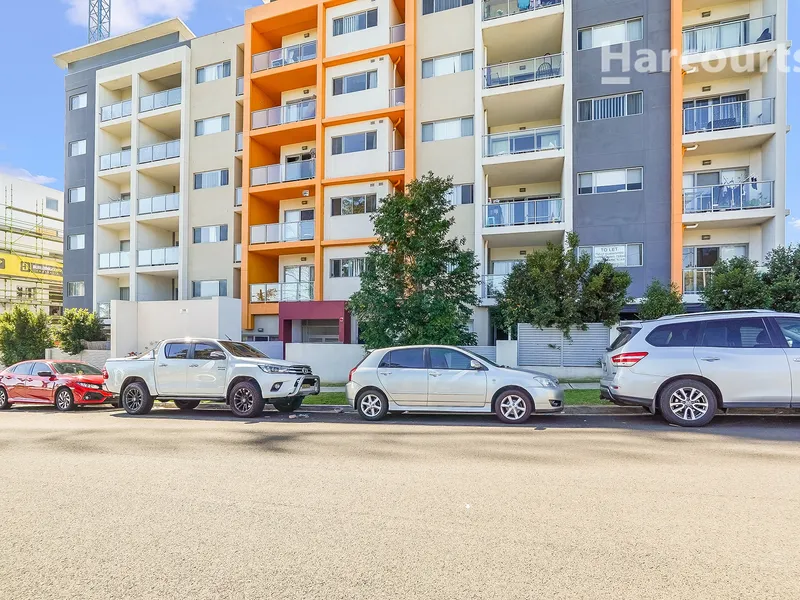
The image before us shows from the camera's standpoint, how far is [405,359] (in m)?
Answer: 10.0

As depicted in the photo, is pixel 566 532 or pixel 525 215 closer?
pixel 566 532

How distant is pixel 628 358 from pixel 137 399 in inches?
439

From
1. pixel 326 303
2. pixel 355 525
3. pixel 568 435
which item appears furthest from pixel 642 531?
pixel 326 303

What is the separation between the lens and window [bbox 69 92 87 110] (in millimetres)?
29844

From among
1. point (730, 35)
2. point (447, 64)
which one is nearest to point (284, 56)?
point (447, 64)

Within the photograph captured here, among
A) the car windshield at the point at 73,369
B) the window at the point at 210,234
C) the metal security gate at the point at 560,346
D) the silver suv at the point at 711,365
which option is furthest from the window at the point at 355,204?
the silver suv at the point at 711,365

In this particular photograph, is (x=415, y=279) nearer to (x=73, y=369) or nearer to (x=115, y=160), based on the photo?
(x=73, y=369)

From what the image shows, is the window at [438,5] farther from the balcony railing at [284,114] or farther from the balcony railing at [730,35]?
the balcony railing at [730,35]

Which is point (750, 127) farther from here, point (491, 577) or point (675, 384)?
point (491, 577)

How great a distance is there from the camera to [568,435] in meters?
Answer: 8.00

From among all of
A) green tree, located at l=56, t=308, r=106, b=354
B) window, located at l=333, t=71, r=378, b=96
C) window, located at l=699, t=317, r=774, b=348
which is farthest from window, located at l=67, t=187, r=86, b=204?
window, located at l=699, t=317, r=774, b=348

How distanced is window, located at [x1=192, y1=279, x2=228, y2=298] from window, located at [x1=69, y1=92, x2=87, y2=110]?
14922 mm

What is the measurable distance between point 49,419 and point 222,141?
18.6 metres

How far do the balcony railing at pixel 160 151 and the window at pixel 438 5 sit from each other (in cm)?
1498
